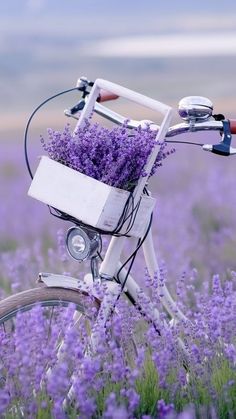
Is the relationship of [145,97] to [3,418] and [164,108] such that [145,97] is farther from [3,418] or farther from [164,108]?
[3,418]

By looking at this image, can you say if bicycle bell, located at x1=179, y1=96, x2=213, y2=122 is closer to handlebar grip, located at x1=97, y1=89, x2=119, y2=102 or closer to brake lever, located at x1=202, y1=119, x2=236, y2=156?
brake lever, located at x1=202, y1=119, x2=236, y2=156

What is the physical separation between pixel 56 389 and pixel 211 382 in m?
0.84

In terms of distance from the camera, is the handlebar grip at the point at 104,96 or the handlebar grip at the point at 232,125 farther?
the handlebar grip at the point at 104,96

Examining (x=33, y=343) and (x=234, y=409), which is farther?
(x=234, y=409)

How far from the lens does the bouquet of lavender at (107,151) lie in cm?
374

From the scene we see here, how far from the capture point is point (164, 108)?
12.5 feet

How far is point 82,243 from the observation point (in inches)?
154

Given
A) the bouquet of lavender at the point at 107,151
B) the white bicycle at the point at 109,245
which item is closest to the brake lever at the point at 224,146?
the white bicycle at the point at 109,245

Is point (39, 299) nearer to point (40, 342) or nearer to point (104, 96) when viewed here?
point (40, 342)

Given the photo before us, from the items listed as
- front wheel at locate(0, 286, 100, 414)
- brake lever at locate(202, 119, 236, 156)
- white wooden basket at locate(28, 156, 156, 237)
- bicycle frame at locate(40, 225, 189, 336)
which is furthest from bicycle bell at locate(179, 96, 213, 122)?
front wheel at locate(0, 286, 100, 414)

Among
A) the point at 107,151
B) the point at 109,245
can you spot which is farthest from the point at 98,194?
the point at 109,245

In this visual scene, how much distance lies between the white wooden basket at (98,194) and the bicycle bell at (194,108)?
22 centimetres

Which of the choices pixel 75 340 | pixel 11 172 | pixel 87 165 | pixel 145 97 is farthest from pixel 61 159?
pixel 11 172

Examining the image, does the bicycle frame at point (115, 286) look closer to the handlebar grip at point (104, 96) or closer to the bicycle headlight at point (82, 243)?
the bicycle headlight at point (82, 243)
